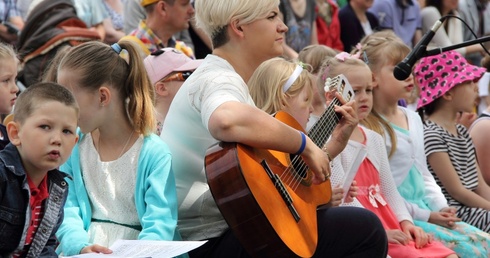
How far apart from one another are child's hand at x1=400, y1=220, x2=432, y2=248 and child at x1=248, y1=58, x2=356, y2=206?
0.72m

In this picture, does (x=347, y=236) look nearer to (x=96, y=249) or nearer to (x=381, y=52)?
(x=96, y=249)

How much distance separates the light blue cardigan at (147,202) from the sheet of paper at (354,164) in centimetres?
→ 102

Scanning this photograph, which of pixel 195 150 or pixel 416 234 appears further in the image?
pixel 416 234

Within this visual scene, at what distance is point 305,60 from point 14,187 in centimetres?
273

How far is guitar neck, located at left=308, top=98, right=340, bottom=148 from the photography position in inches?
161

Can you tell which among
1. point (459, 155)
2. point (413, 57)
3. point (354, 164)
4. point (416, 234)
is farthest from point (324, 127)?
point (459, 155)

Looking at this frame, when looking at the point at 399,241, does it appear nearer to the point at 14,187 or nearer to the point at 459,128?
the point at 459,128

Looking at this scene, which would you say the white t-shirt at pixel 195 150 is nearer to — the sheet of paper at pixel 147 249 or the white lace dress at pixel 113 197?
the white lace dress at pixel 113 197

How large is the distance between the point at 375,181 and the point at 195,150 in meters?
1.34

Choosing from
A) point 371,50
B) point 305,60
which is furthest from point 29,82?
point 371,50

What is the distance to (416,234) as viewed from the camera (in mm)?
4863

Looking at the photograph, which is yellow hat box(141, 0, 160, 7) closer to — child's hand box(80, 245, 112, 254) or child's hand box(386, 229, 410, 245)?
child's hand box(386, 229, 410, 245)

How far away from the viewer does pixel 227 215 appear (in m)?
3.45

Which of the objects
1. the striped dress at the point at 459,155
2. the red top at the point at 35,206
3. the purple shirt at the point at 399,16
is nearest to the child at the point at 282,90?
the red top at the point at 35,206
